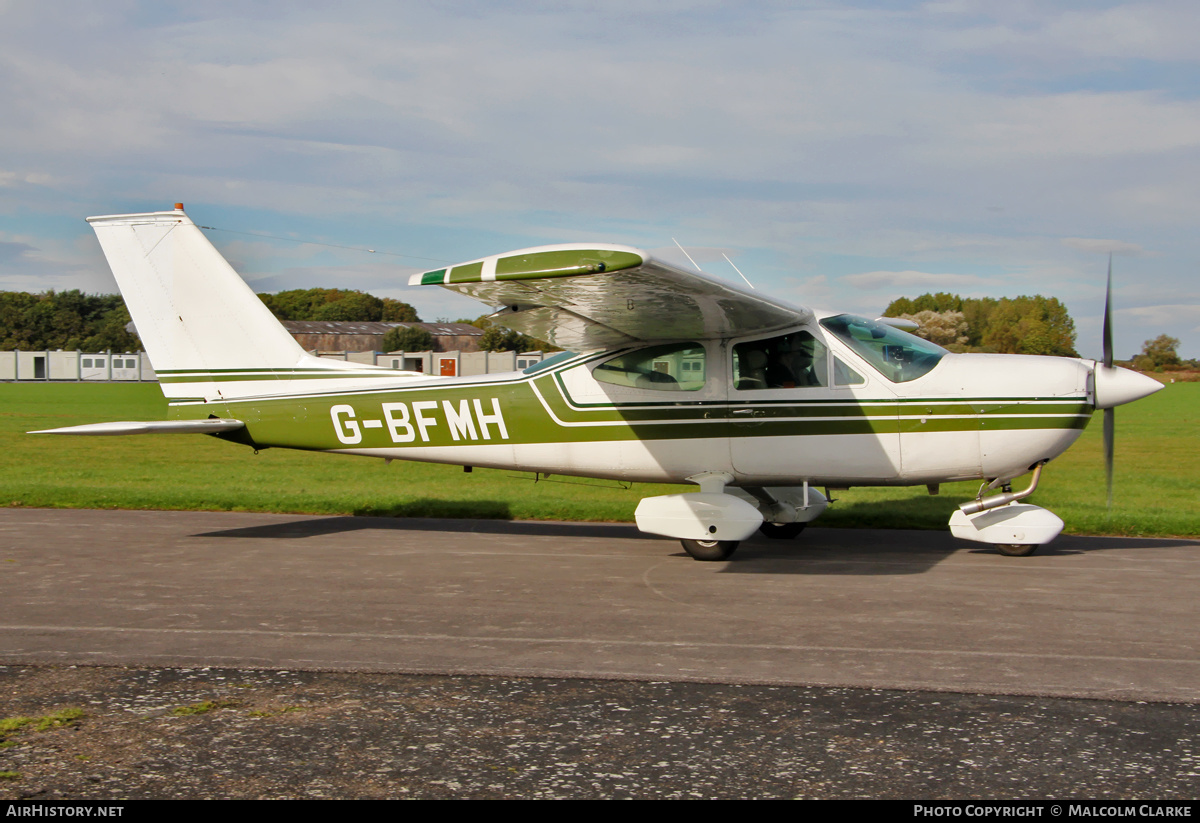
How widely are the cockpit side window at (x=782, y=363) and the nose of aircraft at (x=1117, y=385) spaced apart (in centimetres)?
226

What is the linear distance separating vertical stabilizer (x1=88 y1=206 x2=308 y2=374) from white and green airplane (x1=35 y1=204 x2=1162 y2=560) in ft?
0.06

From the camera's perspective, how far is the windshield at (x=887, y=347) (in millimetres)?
8297

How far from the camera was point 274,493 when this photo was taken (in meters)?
12.6

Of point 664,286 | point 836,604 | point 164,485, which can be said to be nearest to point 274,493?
point 164,485

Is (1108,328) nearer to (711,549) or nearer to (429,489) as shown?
(711,549)

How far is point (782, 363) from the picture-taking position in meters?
8.51

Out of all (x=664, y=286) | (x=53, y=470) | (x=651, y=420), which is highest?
(x=664, y=286)

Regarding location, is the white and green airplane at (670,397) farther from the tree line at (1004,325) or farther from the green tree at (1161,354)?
the green tree at (1161,354)

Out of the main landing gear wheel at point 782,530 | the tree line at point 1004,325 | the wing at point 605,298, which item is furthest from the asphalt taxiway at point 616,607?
the tree line at point 1004,325

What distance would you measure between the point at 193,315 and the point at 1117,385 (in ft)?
29.0

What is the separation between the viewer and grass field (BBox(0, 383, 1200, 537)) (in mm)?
10930

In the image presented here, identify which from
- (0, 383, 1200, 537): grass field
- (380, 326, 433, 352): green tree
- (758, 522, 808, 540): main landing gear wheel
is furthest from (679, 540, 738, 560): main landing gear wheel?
(380, 326, 433, 352): green tree

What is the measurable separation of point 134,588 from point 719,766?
5115 mm
